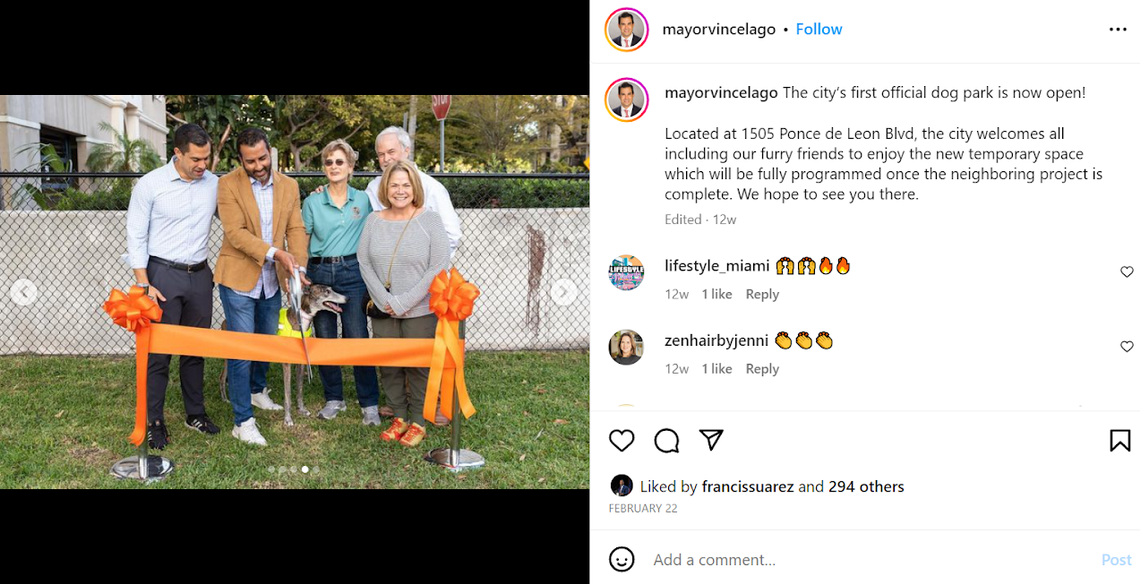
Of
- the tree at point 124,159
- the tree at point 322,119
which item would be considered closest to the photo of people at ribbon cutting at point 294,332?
the tree at point 124,159

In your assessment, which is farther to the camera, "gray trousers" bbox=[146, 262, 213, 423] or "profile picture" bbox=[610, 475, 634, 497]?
"gray trousers" bbox=[146, 262, 213, 423]

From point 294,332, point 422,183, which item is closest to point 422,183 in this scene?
A: point 422,183

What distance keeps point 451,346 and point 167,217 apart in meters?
1.65

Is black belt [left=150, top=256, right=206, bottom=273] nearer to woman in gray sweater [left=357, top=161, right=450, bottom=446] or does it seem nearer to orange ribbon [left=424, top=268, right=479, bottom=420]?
woman in gray sweater [left=357, top=161, right=450, bottom=446]

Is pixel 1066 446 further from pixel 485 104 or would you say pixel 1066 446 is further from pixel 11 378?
pixel 485 104

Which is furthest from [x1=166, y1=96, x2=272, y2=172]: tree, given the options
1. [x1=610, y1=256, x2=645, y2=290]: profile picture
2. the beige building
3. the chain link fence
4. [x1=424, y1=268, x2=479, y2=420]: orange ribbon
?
[x1=610, y1=256, x2=645, y2=290]: profile picture

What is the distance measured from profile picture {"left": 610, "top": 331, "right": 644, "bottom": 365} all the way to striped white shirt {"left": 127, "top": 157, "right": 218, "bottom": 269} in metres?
3.12

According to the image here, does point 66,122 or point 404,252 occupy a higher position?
point 66,122

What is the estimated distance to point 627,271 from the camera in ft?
5.83

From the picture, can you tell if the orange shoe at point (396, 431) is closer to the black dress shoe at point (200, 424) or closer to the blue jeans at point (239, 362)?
the blue jeans at point (239, 362)

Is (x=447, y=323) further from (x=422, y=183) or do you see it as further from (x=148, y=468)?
(x=148, y=468)

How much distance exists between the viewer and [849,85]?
1.76 meters

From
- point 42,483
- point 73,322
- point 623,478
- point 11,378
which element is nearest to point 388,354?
point 42,483

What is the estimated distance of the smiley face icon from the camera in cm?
190
